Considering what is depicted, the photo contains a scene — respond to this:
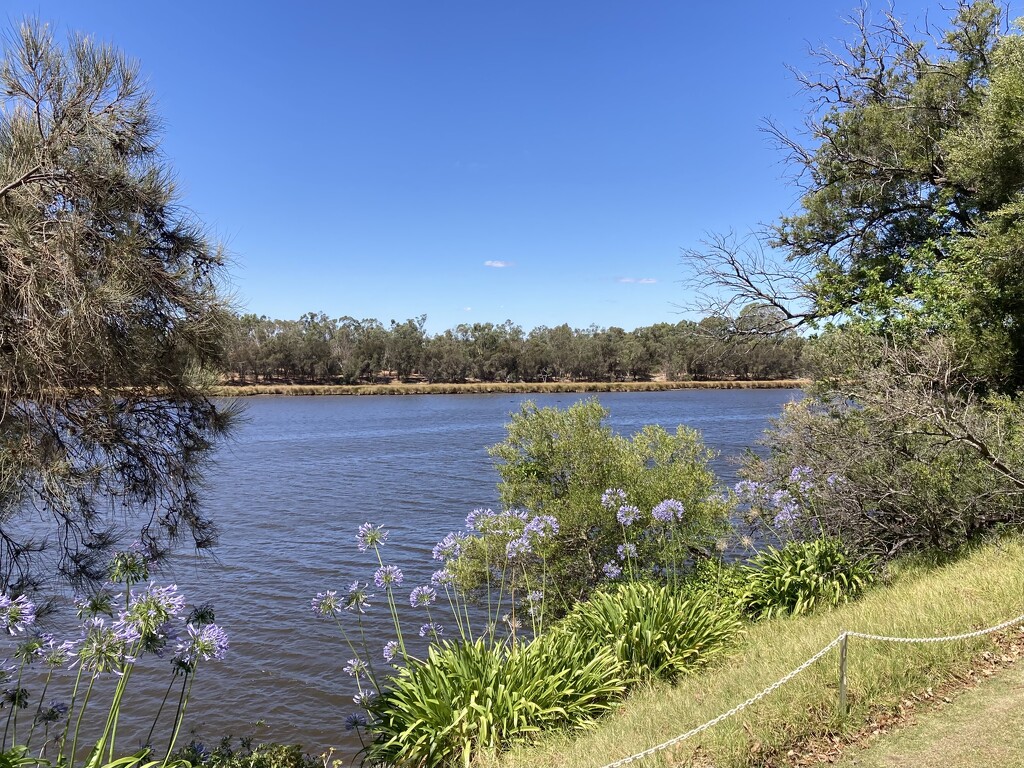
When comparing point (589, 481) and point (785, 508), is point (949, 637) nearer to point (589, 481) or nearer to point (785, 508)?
point (785, 508)

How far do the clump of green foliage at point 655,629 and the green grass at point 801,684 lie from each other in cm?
34

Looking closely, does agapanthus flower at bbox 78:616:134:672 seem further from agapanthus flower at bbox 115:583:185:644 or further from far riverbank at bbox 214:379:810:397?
far riverbank at bbox 214:379:810:397

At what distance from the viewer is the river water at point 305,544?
10133 mm

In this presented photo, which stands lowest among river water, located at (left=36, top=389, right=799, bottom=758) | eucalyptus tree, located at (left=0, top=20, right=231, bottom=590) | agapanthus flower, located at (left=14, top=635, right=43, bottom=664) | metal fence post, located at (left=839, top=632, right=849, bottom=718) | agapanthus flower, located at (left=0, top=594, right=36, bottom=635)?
river water, located at (left=36, top=389, right=799, bottom=758)

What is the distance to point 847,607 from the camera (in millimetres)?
7395

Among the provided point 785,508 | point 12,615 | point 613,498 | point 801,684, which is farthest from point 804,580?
point 12,615

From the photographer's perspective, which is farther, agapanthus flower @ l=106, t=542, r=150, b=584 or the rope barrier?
the rope barrier

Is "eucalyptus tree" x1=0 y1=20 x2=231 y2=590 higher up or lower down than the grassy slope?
higher up

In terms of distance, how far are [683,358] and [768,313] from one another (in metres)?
93.1

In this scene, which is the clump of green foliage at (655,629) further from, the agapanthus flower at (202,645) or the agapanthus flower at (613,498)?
the agapanthus flower at (202,645)

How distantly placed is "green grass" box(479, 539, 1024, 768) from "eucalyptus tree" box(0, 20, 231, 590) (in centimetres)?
457

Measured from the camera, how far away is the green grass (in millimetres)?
4594

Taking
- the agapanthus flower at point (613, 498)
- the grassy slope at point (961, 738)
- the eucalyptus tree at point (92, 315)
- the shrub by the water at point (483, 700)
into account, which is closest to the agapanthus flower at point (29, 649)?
the eucalyptus tree at point (92, 315)

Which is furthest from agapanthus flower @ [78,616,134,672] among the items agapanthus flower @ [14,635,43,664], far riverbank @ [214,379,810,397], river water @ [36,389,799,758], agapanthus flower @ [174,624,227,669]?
far riverbank @ [214,379,810,397]
